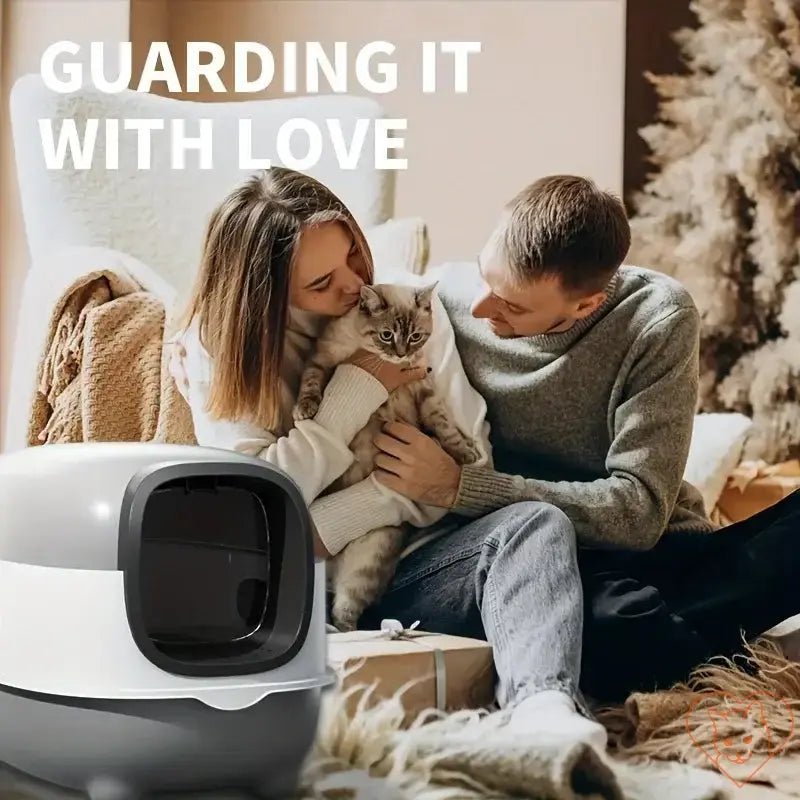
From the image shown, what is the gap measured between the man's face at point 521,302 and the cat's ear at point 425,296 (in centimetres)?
7

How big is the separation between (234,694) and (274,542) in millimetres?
167

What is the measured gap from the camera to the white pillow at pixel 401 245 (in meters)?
1.51

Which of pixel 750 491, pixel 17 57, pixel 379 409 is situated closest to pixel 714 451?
pixel 750 491

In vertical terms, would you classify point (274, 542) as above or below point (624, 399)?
below

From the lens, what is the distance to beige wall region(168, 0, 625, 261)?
5.42ft

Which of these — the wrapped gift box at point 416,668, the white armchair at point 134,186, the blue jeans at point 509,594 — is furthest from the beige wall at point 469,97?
the wrapped gift box at point 416,668

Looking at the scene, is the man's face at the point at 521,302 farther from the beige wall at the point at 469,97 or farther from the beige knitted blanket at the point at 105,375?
the beige knitted blanket at the point at 105,375

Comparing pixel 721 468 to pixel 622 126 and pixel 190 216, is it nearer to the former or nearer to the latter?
pixel 622 126

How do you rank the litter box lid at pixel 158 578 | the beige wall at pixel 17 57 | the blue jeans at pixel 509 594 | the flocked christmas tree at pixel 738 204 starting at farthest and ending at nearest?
the flocked christmas tree at pixel 738 204, the beige wall at pixel 17 57, the blue jeans at pixel 509 594, the litter box lid at pixel 158 578

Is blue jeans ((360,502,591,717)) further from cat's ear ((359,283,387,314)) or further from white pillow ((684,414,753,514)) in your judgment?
white pillow ((684,414,753,514))

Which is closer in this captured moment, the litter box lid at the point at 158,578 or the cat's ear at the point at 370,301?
the litter box lid at the point at 158,578

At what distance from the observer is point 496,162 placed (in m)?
1.66

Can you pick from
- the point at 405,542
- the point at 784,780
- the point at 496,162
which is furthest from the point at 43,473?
the point at 496,162

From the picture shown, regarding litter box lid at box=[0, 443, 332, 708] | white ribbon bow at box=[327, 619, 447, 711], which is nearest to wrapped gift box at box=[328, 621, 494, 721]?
white ribbon bow at box=[327, 619, 447, 711]
